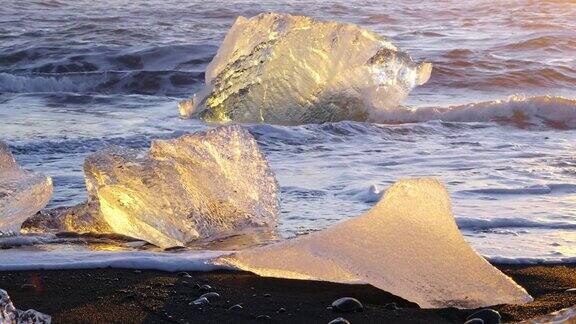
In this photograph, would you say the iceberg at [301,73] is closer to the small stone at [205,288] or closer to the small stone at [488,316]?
the small stone at [205,288]

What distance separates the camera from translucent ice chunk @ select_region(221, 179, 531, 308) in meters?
2.50

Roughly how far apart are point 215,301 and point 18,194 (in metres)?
1.22

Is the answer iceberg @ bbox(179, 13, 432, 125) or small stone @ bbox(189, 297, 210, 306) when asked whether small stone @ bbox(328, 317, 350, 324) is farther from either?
iceberg @ bbox(179, 13, 432, 125)

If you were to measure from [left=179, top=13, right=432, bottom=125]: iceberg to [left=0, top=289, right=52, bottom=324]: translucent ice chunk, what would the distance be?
5.34m

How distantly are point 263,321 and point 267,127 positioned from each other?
4.20 m

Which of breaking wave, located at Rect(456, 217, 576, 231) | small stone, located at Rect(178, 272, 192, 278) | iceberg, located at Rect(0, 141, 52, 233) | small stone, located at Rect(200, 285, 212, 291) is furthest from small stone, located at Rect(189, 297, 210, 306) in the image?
breaking wave, located at Rect(456, 217, 576, 231)

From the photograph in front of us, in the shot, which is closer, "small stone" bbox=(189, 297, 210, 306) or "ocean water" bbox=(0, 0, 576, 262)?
"small stone" bbox=(189, 297, 210, 306)

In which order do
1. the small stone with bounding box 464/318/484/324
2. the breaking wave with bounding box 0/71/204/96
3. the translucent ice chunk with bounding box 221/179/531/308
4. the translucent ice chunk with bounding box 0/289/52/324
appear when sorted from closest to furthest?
the translucent ice chunk with bounding box 0/289/52/324 → the small stone with bounding box 464/318/484/324 → the translucent ice chunk with bounding box 221/179/531/308 → the breaking wave with bounding box 0/71/204/96

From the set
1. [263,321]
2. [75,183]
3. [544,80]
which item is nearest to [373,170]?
[75,183]

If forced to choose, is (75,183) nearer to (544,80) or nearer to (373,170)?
(373,170)

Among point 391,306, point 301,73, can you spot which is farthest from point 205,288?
point 301,73

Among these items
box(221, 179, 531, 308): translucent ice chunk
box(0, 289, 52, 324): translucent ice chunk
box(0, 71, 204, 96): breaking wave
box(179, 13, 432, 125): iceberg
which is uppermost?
box(0, 289, 52, 324): translucent ice chunk

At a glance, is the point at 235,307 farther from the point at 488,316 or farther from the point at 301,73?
the point at 301,73

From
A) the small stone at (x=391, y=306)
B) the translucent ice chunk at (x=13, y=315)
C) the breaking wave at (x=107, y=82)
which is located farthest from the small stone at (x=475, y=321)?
the breaking wave at (x=107, y=82)
